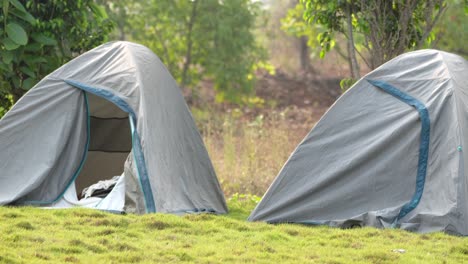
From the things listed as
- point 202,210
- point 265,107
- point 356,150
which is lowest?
point 265,107

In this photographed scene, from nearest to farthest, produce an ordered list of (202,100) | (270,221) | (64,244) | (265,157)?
(64,244)
(270,221)
(265,157)
(202,100)

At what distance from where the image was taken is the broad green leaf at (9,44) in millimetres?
7254

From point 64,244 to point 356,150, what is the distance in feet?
7.56

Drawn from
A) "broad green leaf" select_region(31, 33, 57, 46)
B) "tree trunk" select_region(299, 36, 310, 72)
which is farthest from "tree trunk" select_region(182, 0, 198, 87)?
"broad green leaf" select_region(31, 33, 57, 46)

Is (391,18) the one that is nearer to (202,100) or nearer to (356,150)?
(356,150)

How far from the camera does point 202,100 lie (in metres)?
17.2

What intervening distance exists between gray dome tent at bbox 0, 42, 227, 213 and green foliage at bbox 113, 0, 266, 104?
851 cm

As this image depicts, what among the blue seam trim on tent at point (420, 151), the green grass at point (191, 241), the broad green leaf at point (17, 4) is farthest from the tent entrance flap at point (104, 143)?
the blue seam trim on tent at point (420, 151)

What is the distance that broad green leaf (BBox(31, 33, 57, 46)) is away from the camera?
7.62 meters

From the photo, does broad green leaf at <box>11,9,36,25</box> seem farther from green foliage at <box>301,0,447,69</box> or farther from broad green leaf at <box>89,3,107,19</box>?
green foliage at <box>301,0,447,69</box>

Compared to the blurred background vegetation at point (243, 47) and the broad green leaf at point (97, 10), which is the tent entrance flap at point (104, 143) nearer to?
the blurred background vegetation at point (243, 47)

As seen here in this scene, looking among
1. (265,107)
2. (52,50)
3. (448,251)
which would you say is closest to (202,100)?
(265,107)

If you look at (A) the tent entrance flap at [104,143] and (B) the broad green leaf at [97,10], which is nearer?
(A) the tent entrance flap at [104,143]

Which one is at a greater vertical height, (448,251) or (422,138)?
(422,138)
